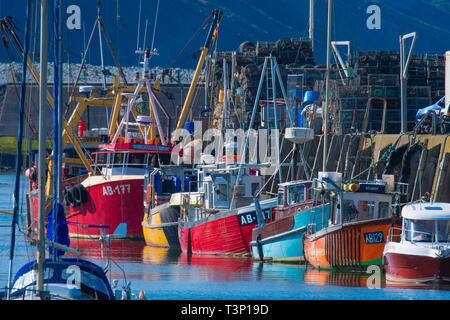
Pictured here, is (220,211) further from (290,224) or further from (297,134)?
(290,224)

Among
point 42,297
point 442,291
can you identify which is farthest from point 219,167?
point 42,297

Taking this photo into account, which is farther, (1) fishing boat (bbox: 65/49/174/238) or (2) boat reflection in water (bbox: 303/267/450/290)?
(1) fishing boat (bbox: 65/49/174/238)

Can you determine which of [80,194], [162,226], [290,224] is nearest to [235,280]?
[290,224]

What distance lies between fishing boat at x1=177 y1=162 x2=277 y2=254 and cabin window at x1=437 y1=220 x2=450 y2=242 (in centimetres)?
857

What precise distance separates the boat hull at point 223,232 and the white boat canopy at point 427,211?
25.6 ft

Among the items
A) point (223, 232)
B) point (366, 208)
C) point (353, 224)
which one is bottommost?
point (223, 232)

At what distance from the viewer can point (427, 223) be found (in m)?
25.9

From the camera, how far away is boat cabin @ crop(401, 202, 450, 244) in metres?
25.7

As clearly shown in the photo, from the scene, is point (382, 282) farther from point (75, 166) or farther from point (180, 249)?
point (75, 166)

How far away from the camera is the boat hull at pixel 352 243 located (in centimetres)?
2805

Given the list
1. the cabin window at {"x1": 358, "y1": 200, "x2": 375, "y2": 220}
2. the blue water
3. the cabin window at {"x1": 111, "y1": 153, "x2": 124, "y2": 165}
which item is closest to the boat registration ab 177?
the cabin window at {"x1": 111, "y1": 153, "x2": 124, "y2": 165}

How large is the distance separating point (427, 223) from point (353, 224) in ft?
9.01

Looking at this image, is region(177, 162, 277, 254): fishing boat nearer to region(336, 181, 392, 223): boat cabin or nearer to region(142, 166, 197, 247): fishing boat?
region(142, 166, 197, 247): fishing boat

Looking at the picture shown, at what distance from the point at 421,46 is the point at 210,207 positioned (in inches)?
6405
